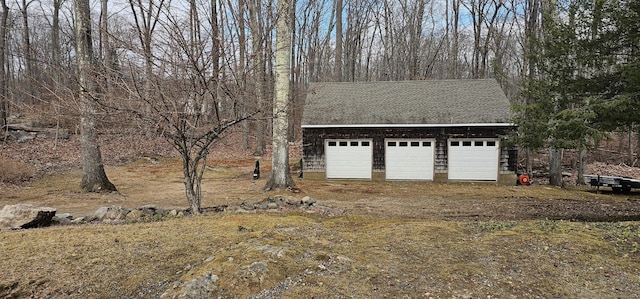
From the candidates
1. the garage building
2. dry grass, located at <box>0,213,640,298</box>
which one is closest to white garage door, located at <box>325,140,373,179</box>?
the garage building

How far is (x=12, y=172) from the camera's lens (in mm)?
12281

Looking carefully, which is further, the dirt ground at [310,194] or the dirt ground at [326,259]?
the dirt ground at [310,194]

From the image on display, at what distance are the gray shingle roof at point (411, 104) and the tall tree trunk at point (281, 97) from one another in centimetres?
334

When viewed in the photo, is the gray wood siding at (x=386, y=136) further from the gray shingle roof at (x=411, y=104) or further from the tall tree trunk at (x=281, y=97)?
the tall tree trunk at (x=281, y=97)

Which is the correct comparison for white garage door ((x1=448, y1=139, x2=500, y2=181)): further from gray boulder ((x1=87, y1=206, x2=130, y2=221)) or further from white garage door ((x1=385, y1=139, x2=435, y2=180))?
gray boulder ((x1=87, y1=206, x2=130, y2=221))

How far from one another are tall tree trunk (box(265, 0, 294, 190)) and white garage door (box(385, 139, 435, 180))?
5170mm

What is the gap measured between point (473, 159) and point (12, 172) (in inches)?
642

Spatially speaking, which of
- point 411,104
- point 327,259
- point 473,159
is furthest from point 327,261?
point 411,104

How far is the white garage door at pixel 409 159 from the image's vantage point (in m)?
15.6

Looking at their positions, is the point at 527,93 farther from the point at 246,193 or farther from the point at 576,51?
the point at 246,193

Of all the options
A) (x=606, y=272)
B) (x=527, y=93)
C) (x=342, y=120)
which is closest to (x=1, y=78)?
(x=342, y=120)

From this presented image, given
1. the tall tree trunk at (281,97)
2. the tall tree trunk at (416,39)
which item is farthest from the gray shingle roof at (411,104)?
the tall tree trunk at (416,39)

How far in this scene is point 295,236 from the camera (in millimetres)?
4793

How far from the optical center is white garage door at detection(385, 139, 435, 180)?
1565 cm
